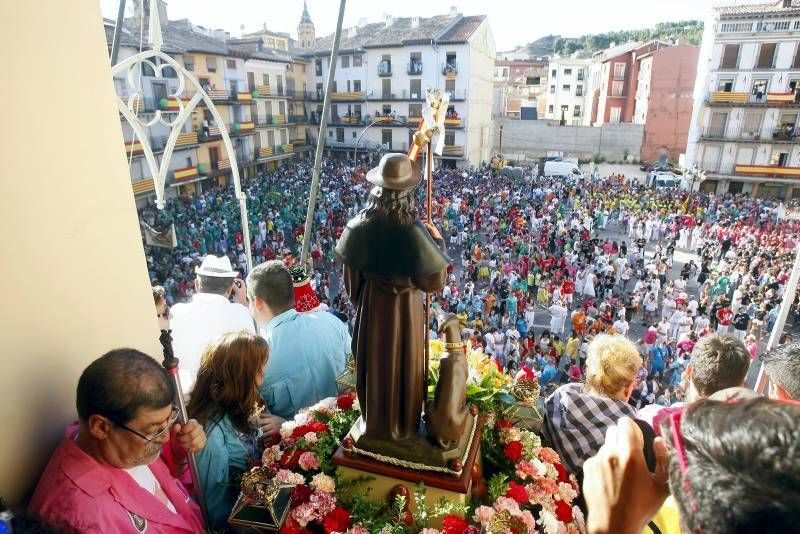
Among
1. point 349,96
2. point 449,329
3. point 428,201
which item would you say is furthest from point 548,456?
point 349,96

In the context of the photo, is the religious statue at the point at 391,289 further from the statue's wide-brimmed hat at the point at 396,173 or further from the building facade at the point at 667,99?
the building facade at the point at 667,99

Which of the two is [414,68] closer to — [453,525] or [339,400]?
[339,400]

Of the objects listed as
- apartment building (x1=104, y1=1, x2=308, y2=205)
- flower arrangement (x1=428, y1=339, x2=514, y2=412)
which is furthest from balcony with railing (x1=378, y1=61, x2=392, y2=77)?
flower arrangement (x1=428, y1=339, x2=514, y2=412)

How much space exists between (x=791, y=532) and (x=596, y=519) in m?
0.80

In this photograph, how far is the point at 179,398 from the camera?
227 cm

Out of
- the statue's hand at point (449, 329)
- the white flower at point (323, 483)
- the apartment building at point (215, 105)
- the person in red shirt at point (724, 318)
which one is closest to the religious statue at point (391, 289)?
the statue's hand at point (449, 329)

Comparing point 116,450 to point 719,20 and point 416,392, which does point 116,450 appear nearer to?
point 416,392

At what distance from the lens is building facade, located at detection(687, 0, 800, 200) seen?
2808 centimetres

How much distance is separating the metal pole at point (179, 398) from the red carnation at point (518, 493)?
5.14 feet

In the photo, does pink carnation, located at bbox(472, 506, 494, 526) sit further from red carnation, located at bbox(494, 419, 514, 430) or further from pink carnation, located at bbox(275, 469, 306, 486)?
pink carnation, located at bbox(275, 469, 306, 486)

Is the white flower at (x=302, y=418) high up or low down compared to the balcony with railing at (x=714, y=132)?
down

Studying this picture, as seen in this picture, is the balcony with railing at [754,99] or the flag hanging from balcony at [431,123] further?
the balcony with railing at [754,99]

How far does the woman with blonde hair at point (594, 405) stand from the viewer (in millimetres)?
2920

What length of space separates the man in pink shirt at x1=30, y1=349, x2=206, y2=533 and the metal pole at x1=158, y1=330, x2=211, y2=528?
10 cm
